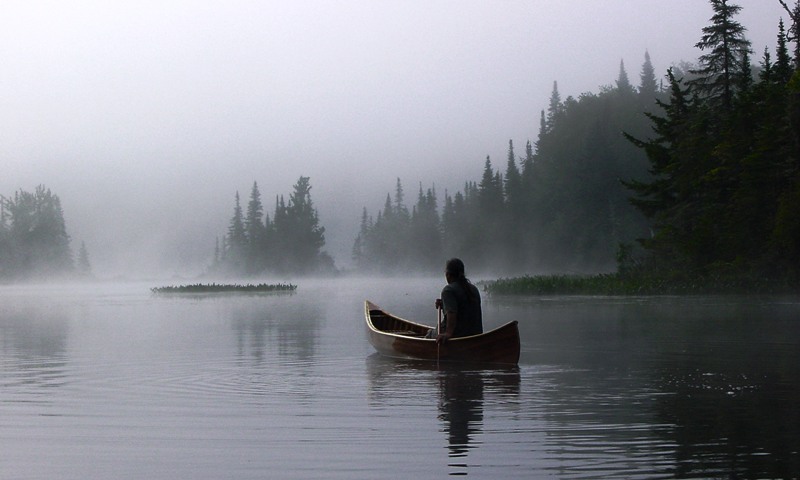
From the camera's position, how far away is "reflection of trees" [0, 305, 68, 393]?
17.9m

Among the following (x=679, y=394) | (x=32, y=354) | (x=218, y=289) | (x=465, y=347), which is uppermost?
(x=218, y=289)

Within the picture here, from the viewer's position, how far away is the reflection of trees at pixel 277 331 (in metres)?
23.3

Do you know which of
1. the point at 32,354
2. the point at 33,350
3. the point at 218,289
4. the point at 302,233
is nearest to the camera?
the point at 32,354

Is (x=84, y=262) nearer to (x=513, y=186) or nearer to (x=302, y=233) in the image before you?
(x=302, y=233)

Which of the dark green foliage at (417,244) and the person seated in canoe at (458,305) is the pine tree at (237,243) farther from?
the person seated in canoe at (458,305)

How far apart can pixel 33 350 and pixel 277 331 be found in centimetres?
868

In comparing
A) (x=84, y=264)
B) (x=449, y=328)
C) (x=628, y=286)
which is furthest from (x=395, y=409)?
(x=84, y=264)

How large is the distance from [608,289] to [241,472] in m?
49.4

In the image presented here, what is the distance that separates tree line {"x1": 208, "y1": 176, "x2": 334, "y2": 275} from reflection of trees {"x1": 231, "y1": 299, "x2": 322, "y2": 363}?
130 metres

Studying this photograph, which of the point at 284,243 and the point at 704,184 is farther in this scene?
the point at 284,243

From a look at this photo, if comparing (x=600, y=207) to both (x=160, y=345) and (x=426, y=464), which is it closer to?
(x=160, y=345)

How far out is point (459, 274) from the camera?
61.7 feet

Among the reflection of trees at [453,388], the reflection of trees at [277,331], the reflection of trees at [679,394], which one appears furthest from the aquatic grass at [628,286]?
the reflection of trees at [453,388]

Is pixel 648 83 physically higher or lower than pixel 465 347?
higher
